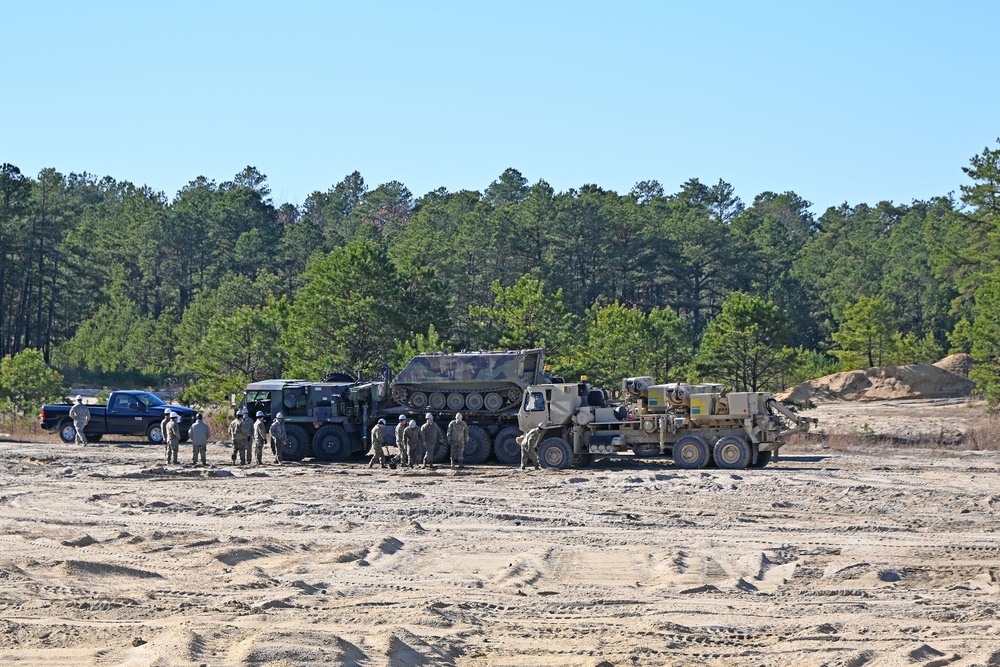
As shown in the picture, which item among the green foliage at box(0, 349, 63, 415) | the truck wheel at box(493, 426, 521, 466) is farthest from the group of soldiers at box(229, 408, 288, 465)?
the green foliage at box(0, 349, 63, 415)

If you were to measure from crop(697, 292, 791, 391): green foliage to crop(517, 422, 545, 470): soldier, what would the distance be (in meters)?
21.1

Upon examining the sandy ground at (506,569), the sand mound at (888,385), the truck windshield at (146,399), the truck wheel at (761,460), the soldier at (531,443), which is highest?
the sand mound at (888,385)

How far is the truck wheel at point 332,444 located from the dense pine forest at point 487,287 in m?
10.8

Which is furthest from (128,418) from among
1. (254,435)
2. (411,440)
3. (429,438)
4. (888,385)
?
(888,385)

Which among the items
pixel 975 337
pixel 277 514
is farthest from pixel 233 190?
pixel 277 514

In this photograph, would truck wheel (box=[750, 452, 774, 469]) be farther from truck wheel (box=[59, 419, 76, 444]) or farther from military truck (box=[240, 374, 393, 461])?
truck wheel (box=[59, 419, 76, 444])

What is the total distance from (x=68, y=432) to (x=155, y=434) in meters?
2.44

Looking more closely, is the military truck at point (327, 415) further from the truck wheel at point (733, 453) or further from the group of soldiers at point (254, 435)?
the truck wheel at point (733, 453)

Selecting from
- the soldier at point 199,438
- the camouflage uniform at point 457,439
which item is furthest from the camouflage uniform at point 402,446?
the soldier at point 199,438

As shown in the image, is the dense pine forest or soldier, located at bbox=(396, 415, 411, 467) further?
the dense pine forest

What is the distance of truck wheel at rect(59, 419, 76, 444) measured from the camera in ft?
114

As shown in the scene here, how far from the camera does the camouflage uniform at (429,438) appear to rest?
91.5 feet

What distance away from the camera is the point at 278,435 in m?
29.3

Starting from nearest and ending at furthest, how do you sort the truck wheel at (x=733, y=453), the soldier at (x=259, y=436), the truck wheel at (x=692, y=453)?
1. the truck wheel at (x=733, y=453)
2. the truck wheel at (x=692, y=453)
3. the soldier at (x=259, y=436)
